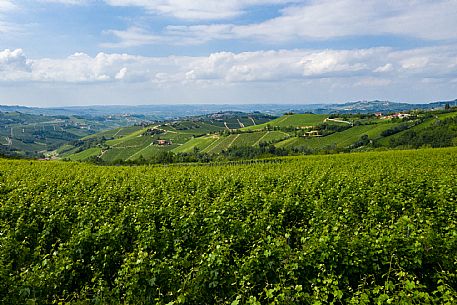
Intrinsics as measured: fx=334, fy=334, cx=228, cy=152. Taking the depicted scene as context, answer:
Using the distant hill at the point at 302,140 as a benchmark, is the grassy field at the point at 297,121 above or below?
above

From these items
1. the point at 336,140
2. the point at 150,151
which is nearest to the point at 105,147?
the point at 150,151

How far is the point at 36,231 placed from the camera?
1179 centimetres

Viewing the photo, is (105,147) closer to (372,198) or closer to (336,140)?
(336,140)

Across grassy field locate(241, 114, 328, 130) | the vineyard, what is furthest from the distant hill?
the vineyard

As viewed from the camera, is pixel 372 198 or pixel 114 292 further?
pixel 372 198

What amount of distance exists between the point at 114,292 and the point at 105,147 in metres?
184

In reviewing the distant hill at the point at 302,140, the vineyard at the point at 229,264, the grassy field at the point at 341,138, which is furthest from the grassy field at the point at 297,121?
the vineyard at the point at 229,264

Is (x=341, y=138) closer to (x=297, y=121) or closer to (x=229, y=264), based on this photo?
(x=297, y=121)

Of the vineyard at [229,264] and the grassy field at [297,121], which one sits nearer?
the vineyard at [229,264]

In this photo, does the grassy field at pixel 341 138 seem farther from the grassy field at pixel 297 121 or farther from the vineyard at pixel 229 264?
the vineyard at pixel 229 264

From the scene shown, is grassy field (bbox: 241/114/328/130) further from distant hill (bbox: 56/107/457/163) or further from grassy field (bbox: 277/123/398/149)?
grassy field (bbox: 277/123/398/149)

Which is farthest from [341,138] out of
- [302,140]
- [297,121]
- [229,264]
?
[229,264]

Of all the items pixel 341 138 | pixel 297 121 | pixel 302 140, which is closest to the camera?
pixel 341 138

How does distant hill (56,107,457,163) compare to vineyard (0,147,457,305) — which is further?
distant hill (56,107,457,163)
